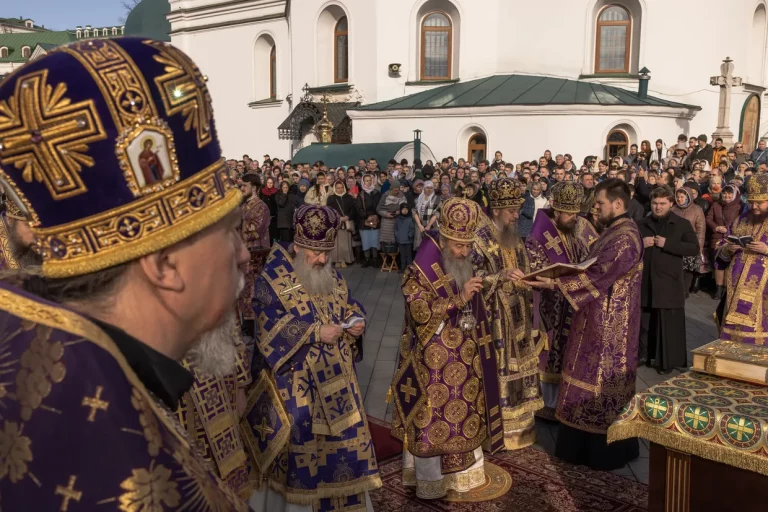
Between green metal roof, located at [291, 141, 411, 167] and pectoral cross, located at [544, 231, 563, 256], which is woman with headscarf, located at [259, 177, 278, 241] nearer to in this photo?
green metal roof, located at [291, 141, 411, 167]

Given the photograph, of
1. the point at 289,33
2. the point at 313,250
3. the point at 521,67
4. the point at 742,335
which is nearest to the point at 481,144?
the point at 521,67

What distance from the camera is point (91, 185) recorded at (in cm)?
107

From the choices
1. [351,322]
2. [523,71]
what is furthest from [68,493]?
[523,71]

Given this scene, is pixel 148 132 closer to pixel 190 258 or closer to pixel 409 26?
pixel 190 258

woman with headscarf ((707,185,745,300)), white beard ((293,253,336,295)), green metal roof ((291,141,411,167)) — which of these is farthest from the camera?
green metal roof ((291,141,411,167))

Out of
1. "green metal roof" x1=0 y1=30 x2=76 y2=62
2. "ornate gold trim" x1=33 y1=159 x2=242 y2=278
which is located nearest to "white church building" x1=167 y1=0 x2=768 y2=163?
"ornate gold trim" x1=33 y1=159 x2=242 y2=278

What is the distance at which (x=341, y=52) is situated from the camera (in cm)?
2628

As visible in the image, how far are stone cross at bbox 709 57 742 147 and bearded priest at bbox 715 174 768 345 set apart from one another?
1588cm

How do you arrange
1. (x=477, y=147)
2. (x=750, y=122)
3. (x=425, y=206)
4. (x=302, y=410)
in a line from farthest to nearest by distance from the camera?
(x=750, y=122)
(x=477, y=147)
(x=425, y=206)
(x=302, y=410)

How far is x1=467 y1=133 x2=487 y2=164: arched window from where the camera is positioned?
74.4 feet

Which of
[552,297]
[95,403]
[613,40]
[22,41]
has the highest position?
[22,41]

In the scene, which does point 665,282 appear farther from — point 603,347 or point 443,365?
point 443,365

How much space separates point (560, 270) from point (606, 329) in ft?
2.06

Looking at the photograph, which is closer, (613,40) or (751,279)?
(751,279)
